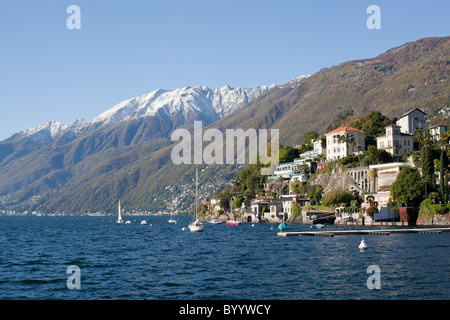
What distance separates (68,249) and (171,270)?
35.4m

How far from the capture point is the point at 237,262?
6197 cm

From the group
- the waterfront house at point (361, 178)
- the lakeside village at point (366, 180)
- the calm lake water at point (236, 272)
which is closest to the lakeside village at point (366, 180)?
the lakeside village at point (366, 180)

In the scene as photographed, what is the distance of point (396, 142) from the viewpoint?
490 feet

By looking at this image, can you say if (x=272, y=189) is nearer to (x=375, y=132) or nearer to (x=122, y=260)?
(x=375, y=132)

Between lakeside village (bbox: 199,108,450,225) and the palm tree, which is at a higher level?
the palm tree

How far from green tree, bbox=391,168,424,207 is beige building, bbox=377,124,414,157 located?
2505 centimetres

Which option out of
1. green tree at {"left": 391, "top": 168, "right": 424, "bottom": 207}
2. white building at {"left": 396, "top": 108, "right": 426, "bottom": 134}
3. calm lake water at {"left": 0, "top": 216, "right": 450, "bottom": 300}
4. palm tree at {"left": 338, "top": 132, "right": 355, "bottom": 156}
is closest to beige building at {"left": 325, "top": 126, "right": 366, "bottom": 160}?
palm tree at {"left": 338, "top": 132, "right": 355, "bottom": 156}

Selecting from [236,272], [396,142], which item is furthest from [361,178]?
[236,272]

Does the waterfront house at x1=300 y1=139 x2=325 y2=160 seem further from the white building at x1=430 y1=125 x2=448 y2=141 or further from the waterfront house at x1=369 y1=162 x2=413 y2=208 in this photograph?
the waterfront house at x1=369 y1=162 x2=413 y2=208

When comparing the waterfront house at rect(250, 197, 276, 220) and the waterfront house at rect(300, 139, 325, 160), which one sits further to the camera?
the waterfront house at rect(300, 139, 325, 160)

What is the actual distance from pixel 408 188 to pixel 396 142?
103ft

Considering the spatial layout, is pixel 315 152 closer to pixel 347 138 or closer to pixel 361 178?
pixel 347 138

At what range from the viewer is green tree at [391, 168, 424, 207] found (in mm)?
120250
